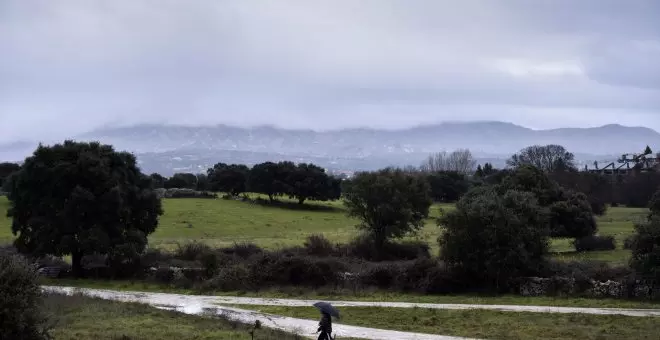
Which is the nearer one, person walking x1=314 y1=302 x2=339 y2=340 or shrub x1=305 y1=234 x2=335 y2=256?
person walking x1=314 y1=302 x2=339 y2=340

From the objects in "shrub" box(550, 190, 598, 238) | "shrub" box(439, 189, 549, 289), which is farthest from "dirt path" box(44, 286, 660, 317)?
"shrub" box(550, 190, 598, 238)

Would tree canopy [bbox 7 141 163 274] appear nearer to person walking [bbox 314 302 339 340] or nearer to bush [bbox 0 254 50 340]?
bush [bbox 0 254 50 340]

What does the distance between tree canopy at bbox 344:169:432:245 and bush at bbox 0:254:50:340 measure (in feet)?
128

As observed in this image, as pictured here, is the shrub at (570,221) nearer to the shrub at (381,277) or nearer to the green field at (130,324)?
the shrub at (381,277)

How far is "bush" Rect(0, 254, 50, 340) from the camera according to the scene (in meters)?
14.9

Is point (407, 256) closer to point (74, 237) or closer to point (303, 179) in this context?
point (74, 237)

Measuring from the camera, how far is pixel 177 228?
208ft

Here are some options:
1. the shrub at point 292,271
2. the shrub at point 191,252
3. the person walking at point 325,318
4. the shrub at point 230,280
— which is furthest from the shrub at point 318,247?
the person walking at point 325,318

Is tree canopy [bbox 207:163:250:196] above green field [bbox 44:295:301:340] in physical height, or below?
above

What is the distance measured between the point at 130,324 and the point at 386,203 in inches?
1322

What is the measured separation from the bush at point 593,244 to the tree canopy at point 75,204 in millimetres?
32065

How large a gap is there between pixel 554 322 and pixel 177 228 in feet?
149

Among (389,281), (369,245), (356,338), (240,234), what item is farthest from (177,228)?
(356,338)

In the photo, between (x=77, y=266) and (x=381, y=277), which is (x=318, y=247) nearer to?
(x=381, y=277)
